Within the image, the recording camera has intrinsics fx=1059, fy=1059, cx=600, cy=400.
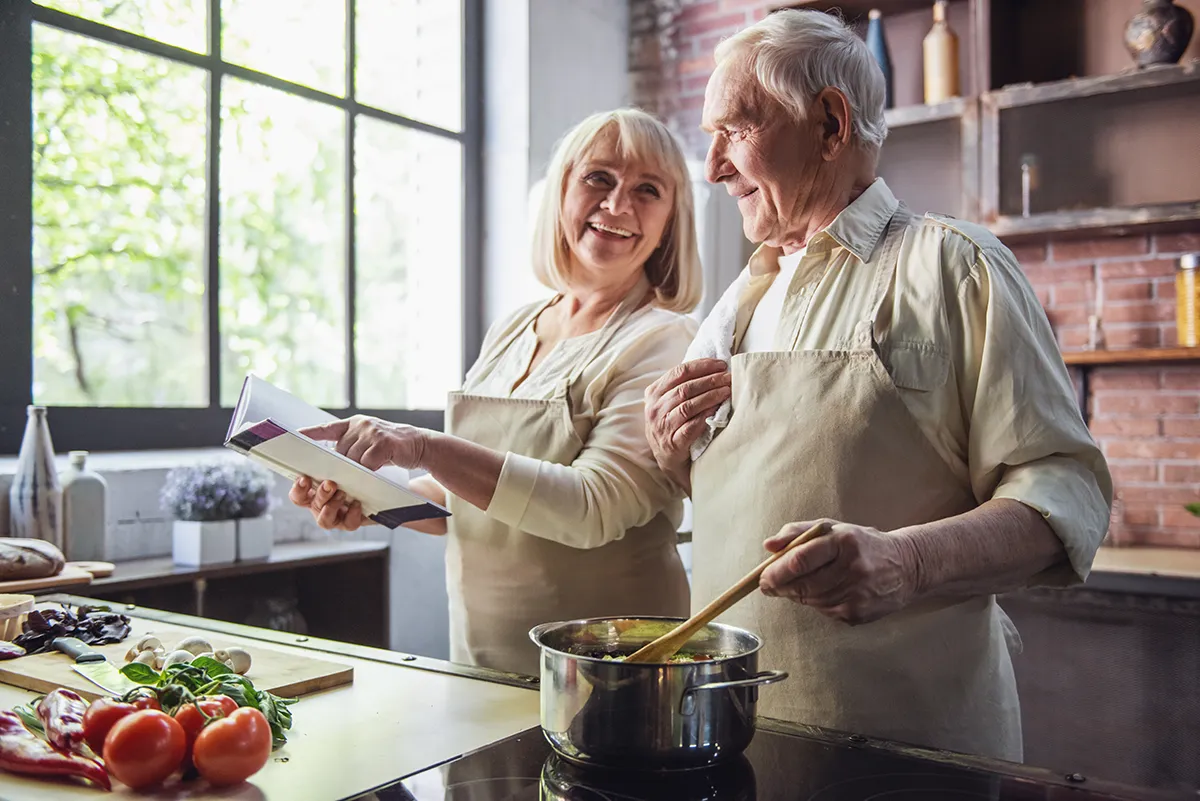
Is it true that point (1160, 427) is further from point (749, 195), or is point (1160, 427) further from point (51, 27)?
point (51, 27)

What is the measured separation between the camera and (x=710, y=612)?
1005mm

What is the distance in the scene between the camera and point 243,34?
4219mm

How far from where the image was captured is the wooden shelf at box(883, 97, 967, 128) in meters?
3.19

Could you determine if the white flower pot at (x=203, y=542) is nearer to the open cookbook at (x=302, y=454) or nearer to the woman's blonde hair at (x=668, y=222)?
the open cookbook at (x=302, y=454)

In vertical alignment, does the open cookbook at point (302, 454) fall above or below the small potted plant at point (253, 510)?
above

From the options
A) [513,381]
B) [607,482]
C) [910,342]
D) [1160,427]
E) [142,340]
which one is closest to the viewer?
[910,342]

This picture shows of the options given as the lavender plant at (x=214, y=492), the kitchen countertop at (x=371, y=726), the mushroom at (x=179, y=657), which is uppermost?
the lavender plant at (x=214, y=492)

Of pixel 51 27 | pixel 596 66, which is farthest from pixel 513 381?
pixel 596 66

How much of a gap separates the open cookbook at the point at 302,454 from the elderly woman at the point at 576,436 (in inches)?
2.4

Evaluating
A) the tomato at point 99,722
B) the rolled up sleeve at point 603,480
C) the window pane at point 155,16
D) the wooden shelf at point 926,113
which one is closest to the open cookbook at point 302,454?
the rolled up sleeve at point 603,480

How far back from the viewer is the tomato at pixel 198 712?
97 centimetres

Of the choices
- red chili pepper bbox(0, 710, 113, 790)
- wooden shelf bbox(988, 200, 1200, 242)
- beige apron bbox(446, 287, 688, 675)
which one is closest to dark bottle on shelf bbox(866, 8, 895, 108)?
wooden shelf bbox(988, 200, 1200, 242)

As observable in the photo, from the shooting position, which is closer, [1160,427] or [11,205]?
[11,205]

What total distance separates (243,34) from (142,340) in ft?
5.80
